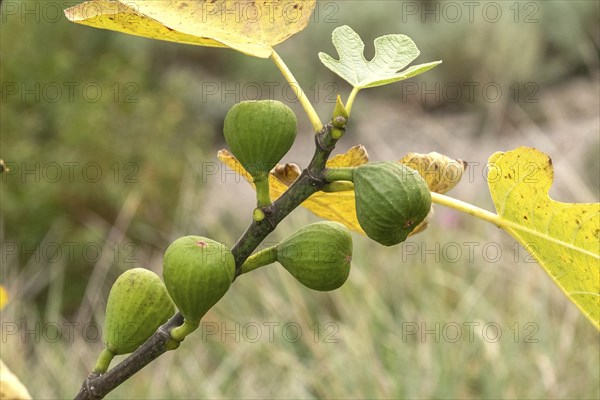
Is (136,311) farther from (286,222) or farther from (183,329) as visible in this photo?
(286,222)

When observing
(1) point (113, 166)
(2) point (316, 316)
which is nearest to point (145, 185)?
(1) point (113, 166)

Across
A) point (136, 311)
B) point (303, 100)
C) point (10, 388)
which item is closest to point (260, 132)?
point (303, 100)

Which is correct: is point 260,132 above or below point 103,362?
above

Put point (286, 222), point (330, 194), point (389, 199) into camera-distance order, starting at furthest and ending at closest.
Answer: point (286, 222) → point (330, 194) → point (389, 199)

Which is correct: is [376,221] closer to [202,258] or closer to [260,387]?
[202,258]

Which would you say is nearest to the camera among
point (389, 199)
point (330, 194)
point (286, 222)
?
point (389, 199)

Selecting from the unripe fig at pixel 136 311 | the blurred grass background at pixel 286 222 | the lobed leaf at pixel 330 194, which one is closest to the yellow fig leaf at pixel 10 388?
the unripe fig at pixel 136 311

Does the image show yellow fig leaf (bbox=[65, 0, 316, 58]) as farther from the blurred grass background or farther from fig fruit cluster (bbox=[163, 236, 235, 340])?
A: the blurred grass background
